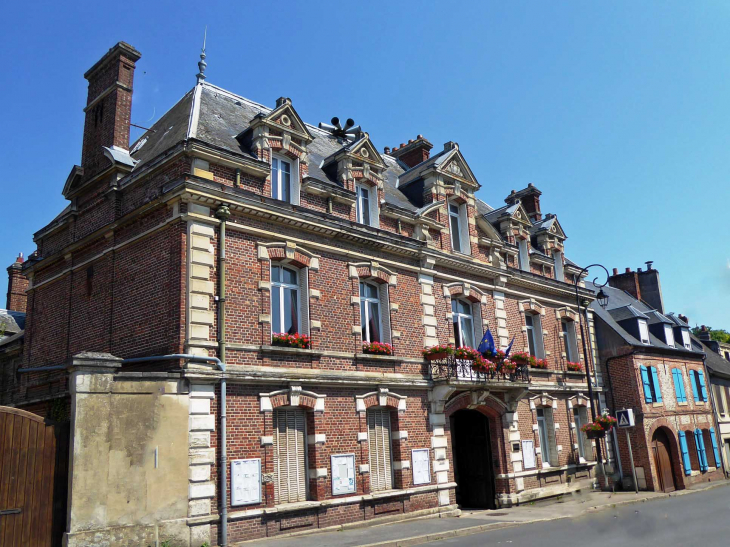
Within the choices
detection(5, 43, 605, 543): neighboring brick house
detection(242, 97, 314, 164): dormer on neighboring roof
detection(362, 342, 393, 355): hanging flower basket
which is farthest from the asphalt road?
detection(242, 97, 314, 164): dormer on neighboring roof

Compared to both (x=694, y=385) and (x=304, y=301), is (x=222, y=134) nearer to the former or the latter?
(x=304, y=301)

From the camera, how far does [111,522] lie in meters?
10.5

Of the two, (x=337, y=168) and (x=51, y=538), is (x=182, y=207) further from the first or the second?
(x=51, y=538)

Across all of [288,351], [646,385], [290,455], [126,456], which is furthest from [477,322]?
[126,456]

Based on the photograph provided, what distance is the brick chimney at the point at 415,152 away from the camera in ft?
77.8

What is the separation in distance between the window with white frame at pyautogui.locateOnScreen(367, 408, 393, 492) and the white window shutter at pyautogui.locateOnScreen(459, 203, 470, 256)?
6.37 meters

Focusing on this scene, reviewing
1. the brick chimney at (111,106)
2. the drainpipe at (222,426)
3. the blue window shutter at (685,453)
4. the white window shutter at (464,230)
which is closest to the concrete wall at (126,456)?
the drainpipe at (222,426)

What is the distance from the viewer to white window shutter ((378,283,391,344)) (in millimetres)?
16578

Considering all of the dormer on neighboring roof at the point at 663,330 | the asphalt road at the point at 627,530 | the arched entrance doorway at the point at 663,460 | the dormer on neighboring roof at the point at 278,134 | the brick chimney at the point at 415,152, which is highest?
the brick chimney at the point at 415,152

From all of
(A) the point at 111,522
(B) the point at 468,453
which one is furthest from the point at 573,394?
(A) the point at 111,522

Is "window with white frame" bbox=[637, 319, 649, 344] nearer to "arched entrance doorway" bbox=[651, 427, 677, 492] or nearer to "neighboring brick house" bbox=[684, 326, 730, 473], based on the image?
"arched entrance doorway" bbox=[651, 427, 677, 492]

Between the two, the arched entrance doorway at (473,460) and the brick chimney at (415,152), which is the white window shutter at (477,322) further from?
the brick chimney at (415,152)

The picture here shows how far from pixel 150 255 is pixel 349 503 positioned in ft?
23.3

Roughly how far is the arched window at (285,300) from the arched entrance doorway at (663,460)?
1668cm
